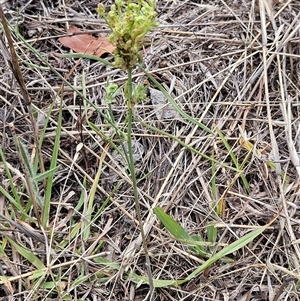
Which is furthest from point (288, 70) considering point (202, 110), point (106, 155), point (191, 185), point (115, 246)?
point (115, 246)

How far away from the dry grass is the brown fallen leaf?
0.09 feet

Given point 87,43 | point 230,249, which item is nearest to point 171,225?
point 230,249

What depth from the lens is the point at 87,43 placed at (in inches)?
61.0

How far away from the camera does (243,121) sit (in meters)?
1.41

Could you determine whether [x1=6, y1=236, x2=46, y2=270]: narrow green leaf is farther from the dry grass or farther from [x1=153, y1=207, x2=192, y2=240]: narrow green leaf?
[x1=153, y1=207, x2=192, y2=240]: narrow green leaf

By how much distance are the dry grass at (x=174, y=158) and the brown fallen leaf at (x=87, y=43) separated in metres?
0.03

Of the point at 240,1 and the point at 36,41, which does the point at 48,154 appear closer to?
the point at 36,41

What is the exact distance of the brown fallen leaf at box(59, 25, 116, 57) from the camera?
4.99 feet

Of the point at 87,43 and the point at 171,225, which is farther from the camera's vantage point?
the point at 87,43

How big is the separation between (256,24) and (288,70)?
0.66ft

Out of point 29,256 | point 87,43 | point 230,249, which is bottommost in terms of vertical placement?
point 230,249

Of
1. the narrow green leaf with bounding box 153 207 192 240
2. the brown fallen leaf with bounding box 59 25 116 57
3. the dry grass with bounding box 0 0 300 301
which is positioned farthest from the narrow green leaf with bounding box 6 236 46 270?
the brown fallen leaf with bounding box 59 25 116 57

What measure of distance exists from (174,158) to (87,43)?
1.57ft

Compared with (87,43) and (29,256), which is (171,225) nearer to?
(29,256)
